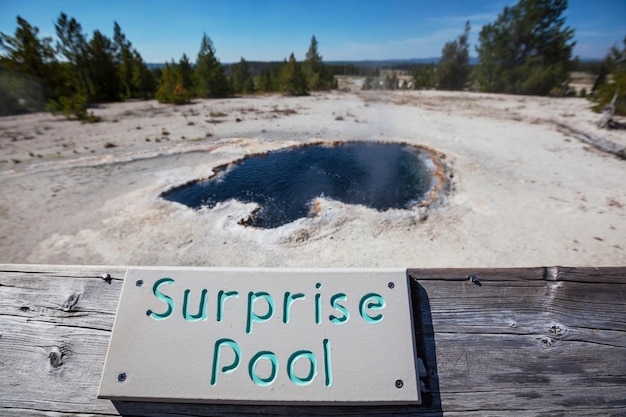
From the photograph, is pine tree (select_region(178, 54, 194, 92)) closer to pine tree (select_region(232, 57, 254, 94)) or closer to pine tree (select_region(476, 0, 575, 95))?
pine tree (select_region(232, 57, 254, 94))

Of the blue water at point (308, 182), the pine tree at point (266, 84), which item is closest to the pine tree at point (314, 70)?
the pine tree at point (266, 84)

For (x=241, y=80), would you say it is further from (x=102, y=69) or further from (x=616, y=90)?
(x=616, y=90)

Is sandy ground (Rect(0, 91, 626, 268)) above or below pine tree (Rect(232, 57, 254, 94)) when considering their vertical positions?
below

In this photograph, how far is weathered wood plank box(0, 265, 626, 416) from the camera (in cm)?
120

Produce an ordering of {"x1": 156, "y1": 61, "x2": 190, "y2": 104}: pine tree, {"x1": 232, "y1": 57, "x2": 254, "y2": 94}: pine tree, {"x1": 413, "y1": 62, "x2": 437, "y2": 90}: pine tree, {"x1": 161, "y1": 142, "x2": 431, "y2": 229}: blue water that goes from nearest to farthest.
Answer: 1. {"x1": 161, "y1": 142, "x2": 431, "y2": 229}: blue water
2. {"x1": 156, "y1": 61, "x2": 190, "y2": 104}: pine tree
3. {"x1": 232, "y1": 57, "x2": 254, "y2": 94}: pine tree
4. {"x1": 413, "y1": 62, "x2": 437, "y2": 90}: pine tree

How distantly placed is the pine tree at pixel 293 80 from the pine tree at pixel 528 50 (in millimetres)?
21770

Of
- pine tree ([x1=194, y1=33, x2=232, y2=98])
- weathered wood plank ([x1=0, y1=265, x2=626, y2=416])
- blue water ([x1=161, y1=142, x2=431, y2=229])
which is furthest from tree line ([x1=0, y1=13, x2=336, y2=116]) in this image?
weathered wood plank ([x1=0, y1=265, x2=626, y2=416])

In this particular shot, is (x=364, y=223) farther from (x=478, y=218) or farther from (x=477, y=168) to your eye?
(x=477, y=168)

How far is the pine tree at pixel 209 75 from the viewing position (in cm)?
3047

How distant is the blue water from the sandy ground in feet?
2.25

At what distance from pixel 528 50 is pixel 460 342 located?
133ft

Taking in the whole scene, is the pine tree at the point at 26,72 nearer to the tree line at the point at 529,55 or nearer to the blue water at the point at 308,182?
the blue water at the point at 308,182

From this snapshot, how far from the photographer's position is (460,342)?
1.31m

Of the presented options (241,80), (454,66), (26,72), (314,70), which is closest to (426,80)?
(454,66)
